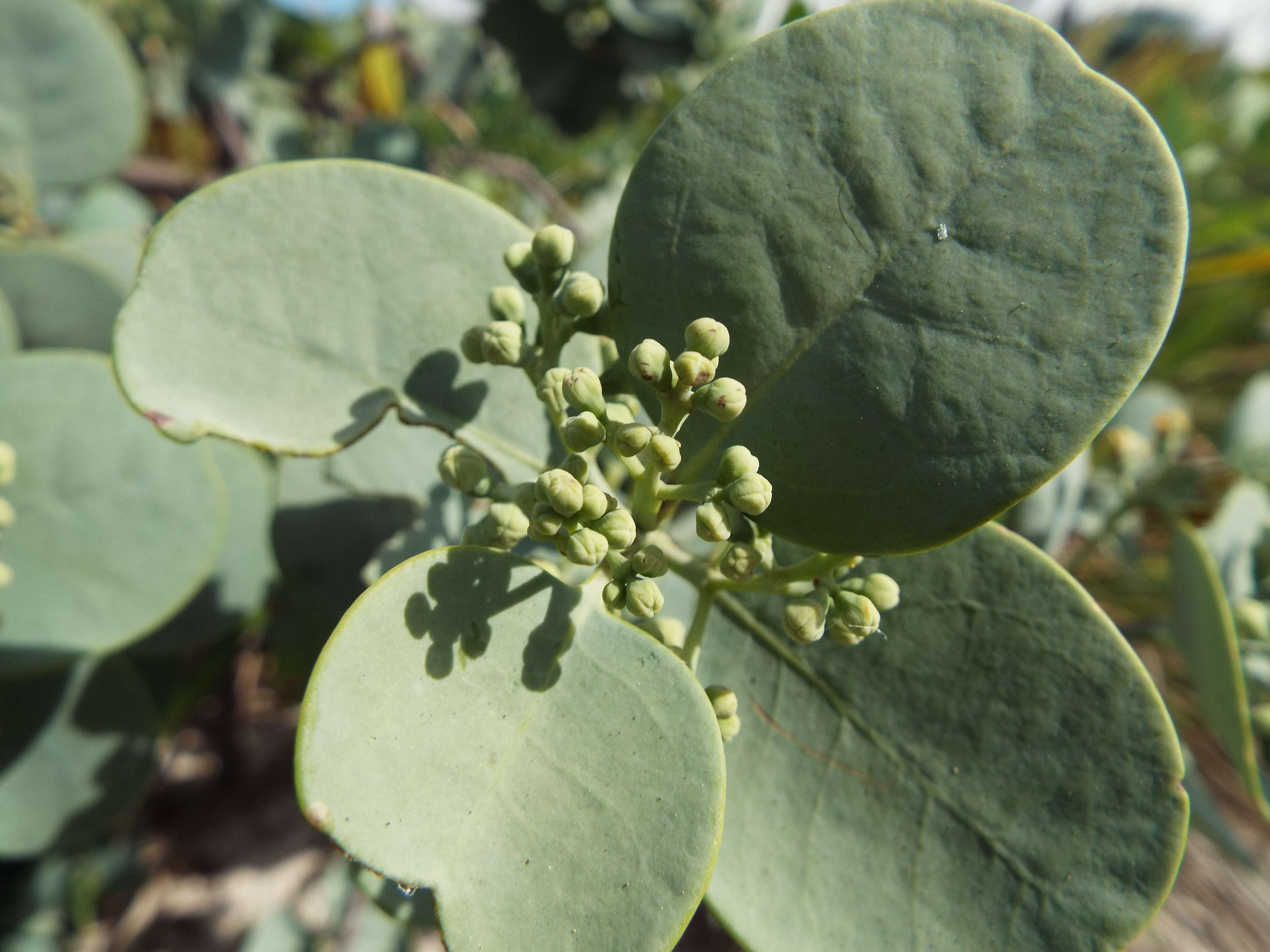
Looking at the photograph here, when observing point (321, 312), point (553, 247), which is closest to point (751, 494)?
point (553, 247)

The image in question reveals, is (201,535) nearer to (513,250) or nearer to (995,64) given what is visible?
(513,250)

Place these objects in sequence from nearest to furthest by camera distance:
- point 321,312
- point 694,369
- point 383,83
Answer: point 694,369 < point 321,312 < point 383,83

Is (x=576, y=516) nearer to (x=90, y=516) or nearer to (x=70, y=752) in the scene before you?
(x=90, y=516)

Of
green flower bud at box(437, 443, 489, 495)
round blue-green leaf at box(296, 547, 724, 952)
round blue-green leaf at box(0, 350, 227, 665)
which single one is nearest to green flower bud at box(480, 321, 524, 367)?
green flower bud at box(437, 443, 489, 495)

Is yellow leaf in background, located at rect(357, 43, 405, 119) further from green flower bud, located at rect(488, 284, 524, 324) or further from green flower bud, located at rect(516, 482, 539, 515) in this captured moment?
green flower bud, located at rect(516, 482, 539, 515)

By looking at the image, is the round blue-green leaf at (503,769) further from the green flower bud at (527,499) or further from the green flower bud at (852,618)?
the green flower bud at (852,618)

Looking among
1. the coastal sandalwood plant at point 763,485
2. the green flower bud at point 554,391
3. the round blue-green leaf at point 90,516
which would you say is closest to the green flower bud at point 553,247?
the coastal sandalwood plant at point 763,485

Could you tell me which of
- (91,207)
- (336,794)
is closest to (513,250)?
(336,794)
